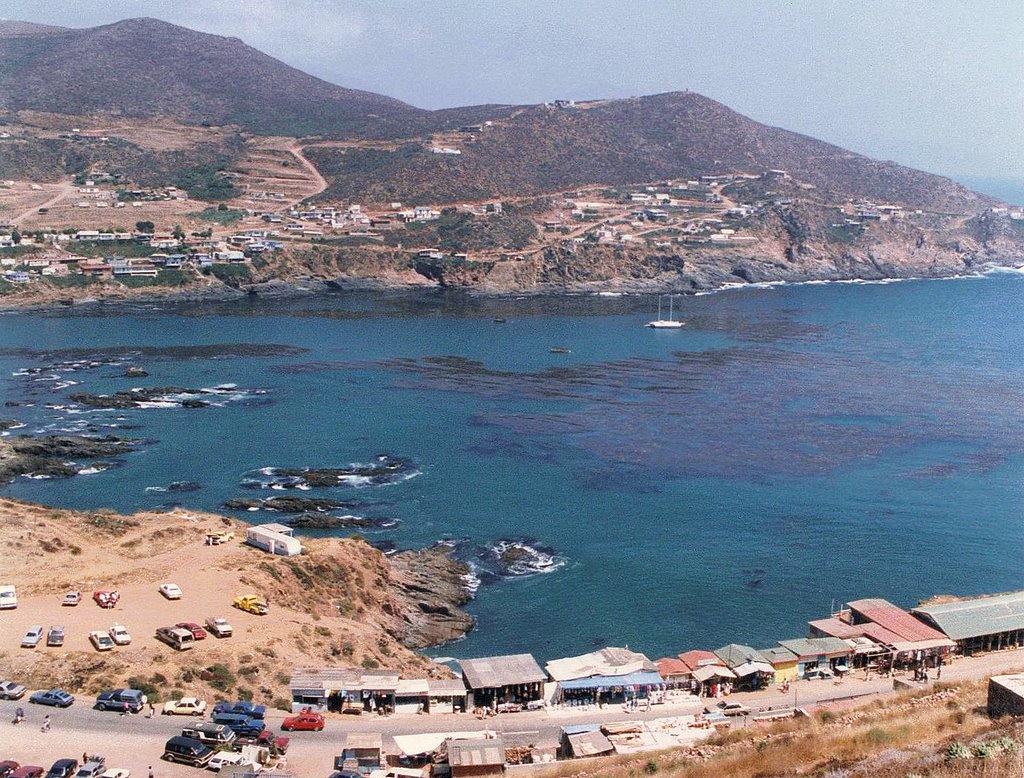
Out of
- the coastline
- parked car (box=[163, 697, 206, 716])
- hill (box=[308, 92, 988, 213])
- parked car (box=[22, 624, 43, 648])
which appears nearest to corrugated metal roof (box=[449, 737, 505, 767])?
parked car (box=[163, 697, 206, 716])

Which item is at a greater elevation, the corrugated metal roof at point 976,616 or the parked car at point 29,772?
the corrugated metal roof at point 976,616

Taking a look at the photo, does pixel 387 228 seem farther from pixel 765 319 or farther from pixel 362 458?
pixel 362 458

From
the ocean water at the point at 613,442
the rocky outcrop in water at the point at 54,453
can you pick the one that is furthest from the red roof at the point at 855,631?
the rocky outcrop in water at the point at 54,453

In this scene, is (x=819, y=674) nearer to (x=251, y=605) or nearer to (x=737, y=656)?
(x=737, y=656)

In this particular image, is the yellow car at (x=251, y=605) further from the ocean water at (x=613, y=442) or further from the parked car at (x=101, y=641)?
the ocean water at (x=613, y=442)

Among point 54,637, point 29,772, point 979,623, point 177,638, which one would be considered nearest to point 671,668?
point 979,623

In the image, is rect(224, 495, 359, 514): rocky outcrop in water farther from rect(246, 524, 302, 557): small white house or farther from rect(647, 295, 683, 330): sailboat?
rect(647, 295, 683, 330): sailboat
